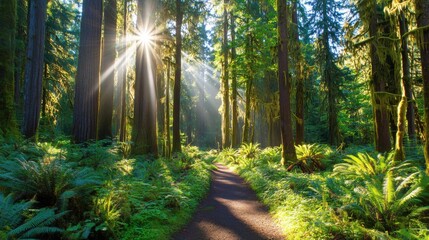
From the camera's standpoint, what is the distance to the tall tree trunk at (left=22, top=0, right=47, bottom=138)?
8711 mm

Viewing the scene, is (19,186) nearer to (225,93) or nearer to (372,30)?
(372,30)

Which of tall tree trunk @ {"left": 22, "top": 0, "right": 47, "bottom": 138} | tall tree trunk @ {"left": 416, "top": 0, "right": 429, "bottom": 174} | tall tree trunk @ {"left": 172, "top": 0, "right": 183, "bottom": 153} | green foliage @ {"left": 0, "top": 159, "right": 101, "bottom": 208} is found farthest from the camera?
tall tree trunk @ {"left": 172, "top": 0, "right": 183, "bottom": 153}

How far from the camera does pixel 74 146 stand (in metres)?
7.66

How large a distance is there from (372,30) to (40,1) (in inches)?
465

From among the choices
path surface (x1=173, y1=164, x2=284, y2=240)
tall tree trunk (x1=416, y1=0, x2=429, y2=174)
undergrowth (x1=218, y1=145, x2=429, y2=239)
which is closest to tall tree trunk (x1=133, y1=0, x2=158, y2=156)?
path surface (x1=173, y1=164, x2=284, y2=240)

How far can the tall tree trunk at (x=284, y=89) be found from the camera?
1065 cm

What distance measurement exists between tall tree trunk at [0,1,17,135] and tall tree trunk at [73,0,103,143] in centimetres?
159

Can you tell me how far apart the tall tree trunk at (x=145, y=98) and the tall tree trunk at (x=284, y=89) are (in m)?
5.77

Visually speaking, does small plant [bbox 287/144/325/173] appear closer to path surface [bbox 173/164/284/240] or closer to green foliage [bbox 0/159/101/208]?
path surface [bbox 173/164/284/240]

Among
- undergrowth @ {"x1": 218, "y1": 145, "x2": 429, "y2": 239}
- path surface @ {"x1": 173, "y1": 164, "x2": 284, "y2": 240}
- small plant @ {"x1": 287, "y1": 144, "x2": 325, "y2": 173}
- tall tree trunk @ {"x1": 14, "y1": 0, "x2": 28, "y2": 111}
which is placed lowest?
path surface @ {"x1": 173, "y1": 164, "x2": 284, "y2": 240}

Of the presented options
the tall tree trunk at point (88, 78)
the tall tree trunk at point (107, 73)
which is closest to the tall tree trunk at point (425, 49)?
the tall tree trunk at point (88, 78)

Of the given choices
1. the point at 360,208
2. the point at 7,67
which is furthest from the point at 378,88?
the point at 7,67

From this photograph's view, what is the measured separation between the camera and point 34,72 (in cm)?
906

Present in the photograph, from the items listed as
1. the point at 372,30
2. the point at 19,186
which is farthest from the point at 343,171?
the point at 19,186
